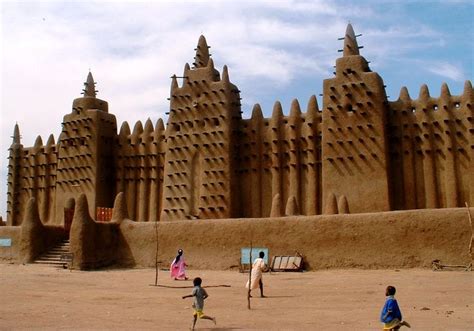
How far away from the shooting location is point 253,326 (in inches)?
409

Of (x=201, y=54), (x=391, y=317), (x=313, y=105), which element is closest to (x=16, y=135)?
(x=201, y=54)

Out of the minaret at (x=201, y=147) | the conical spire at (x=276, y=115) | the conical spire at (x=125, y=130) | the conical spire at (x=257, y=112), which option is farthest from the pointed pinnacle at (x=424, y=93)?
the conical spire at (x=125, y=130)

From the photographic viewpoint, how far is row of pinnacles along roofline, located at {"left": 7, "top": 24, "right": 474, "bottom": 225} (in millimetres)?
26500

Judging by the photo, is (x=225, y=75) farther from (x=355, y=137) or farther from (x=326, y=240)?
(x=326, y=240)

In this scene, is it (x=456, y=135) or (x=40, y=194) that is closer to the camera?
(x=456, y=135)

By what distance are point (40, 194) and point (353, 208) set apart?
72.5 feet

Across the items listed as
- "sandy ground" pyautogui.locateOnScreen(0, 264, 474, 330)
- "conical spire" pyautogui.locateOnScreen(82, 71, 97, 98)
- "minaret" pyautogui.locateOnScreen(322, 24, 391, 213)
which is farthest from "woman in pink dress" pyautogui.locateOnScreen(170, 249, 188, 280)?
"conical spire" pyautogui.locateOnScreen(82, 71, 97, 98)

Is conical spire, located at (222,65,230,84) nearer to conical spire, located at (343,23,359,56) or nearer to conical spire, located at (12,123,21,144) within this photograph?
conical spire, located at (343,23,359,56)

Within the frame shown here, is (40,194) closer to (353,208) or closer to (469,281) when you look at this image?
(353,208)

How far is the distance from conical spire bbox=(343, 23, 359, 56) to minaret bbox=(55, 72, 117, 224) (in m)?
15.7

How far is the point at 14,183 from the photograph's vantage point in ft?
130

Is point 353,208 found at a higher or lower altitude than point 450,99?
lower

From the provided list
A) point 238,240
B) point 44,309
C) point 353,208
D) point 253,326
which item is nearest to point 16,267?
point 238,240

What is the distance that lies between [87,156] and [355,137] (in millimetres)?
16734
